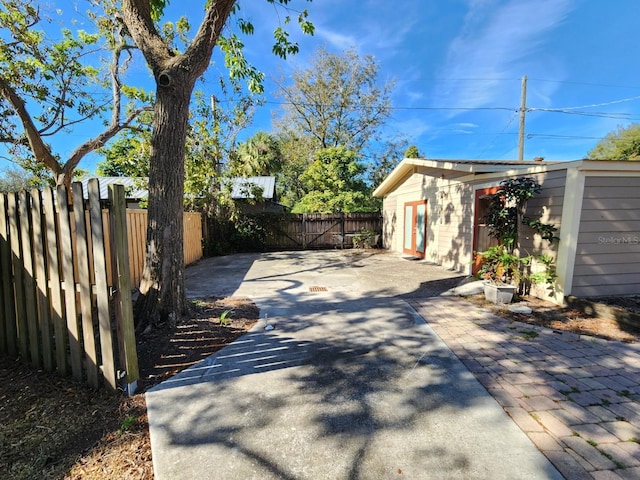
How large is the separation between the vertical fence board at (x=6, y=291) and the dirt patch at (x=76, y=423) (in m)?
0.16

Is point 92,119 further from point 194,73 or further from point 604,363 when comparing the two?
point 604,363

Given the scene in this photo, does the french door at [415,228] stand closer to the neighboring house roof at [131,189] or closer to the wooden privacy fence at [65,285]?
the neighboring house roof at [131,189]

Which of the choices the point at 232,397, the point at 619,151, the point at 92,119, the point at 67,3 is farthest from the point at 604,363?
the point at 619,151

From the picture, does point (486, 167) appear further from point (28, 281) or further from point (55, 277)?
point (28, 281)

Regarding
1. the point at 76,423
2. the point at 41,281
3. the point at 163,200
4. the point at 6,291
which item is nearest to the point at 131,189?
the point at 163,200

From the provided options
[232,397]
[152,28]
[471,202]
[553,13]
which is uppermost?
[553,13]

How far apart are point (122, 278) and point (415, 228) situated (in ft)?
32.0

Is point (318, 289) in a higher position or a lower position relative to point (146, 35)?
lower

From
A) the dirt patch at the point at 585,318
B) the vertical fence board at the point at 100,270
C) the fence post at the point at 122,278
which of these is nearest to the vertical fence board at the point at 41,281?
the vertical fence board at the point at 100,270

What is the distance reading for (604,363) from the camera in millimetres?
2879

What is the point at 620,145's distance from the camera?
21.7 m

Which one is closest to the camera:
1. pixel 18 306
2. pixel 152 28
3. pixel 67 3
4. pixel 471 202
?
pixel 18 306

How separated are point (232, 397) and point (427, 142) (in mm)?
23009

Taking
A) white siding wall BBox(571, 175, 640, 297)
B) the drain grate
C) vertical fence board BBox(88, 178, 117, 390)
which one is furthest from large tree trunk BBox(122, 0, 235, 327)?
white siding wall BBox(571, 175, 640, 297)
